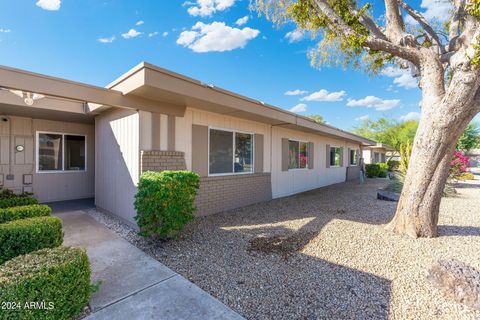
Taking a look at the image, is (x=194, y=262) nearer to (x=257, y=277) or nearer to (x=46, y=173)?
(x=257, y=277)

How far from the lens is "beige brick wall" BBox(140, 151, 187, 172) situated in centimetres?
470

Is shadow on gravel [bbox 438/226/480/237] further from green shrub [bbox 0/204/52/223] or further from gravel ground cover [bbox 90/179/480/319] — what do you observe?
green shrub [bbox 0/204/52/223]

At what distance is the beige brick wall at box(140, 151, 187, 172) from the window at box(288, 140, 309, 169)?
17.4 feet

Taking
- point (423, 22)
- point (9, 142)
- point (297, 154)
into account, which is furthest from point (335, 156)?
point (9, 142)

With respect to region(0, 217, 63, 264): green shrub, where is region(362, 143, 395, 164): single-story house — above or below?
above

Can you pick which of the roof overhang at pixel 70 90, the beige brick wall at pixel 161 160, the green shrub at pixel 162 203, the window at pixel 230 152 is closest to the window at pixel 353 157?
the window at pixel 230 152

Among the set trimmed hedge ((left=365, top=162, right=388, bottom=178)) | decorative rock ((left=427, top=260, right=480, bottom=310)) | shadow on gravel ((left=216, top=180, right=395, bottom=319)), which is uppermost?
trimmed hedge ((left=365, top=162, right=388, bottom=178))

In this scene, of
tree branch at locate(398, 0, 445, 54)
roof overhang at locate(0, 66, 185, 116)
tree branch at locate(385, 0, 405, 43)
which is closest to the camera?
roof overhang at locate(0, 66, 185, 116)

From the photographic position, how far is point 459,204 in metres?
7.68

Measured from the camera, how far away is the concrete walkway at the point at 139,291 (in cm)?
230

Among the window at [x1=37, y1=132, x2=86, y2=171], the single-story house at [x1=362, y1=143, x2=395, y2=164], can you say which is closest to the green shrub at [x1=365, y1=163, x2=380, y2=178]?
the single-story house at [x1=362, y1=143, x2=395, y2=164]

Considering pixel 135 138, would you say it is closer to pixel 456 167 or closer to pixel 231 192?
pixel 231 192

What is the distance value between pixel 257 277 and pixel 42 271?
7.67 feet

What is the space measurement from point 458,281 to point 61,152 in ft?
32.4
